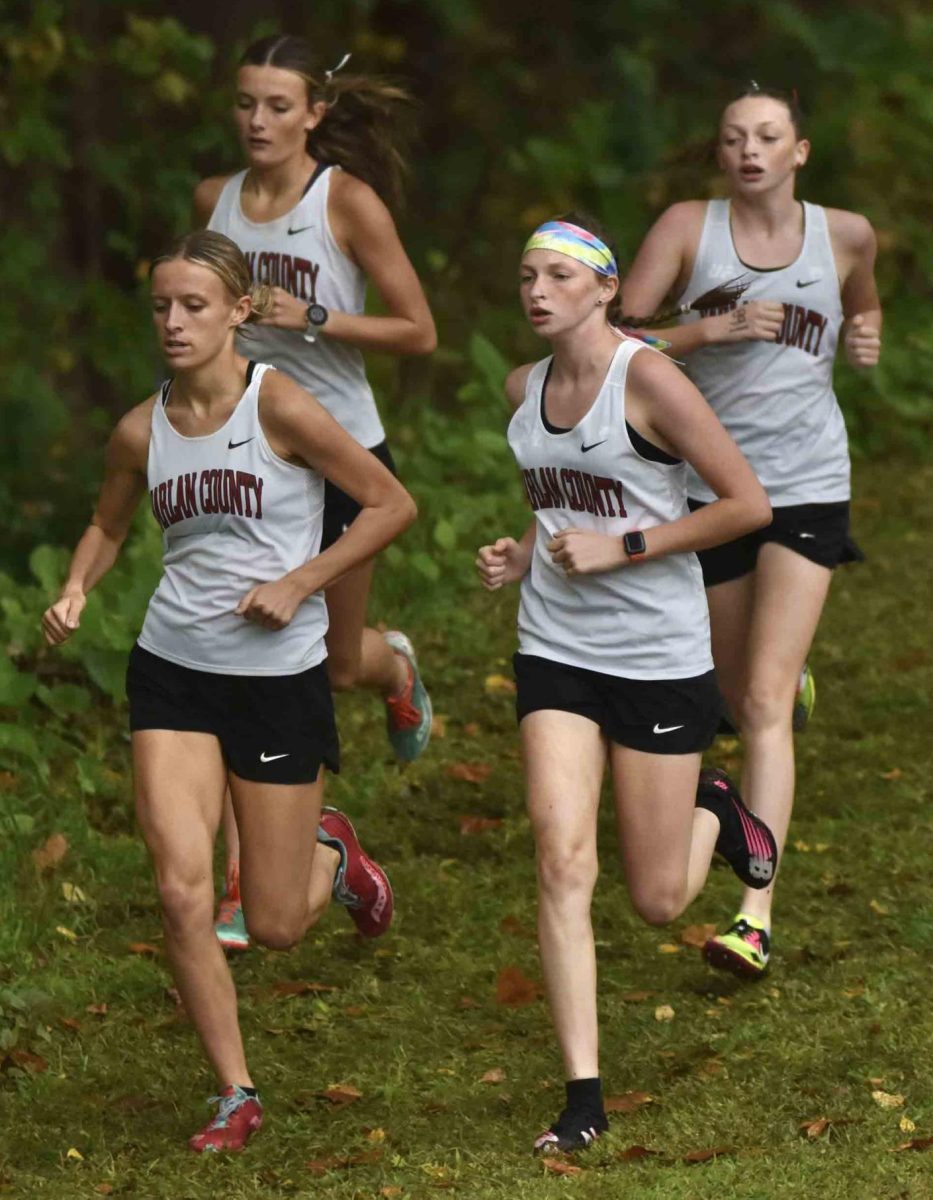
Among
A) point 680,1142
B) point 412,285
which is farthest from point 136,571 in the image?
point 680,1142

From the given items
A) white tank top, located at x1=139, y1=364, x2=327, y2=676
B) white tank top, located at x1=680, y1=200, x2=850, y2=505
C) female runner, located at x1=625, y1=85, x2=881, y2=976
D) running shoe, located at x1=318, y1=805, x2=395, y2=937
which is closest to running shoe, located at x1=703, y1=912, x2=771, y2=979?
female runner, located at x1=625, y1=85, x2=881, y2=976

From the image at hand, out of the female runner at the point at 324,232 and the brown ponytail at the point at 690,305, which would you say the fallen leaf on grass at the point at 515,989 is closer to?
the female runner at the point at 324,232

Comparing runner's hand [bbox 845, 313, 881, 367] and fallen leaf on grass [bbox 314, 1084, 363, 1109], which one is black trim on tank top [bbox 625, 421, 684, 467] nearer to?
runner's hand [bbox 845, 313, 881, 367]

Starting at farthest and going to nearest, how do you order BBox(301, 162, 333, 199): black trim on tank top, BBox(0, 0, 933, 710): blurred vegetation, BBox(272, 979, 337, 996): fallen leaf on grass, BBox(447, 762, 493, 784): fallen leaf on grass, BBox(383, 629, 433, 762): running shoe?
BBox(0, 0, 933, 710): blurred vegetation < BBox(447, 762, 493, 784): fallen leaf on grass < BBox(383, 629, 433, 762): running shoe < BBox(301, 162, 333, 199): black trim on tank top < BBox(272, 979, 337, 996): fallen leaf on grass

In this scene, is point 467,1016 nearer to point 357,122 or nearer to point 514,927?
point 514,927

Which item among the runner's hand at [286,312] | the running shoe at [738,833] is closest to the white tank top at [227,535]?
the runner's hand at [286,312]

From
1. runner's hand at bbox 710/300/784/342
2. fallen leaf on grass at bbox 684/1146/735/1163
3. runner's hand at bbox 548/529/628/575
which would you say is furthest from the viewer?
runner's hand at bbox 710/300/784/342

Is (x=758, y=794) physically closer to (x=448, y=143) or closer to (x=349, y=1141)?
(x=349, y=1141)

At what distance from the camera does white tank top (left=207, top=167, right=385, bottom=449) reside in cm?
650

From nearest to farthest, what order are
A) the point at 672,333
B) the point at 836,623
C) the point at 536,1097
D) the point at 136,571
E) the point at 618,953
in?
the point at 536,1097, the point at 672,333, the point at 618,953, the point at 136,571, the point at 836,623

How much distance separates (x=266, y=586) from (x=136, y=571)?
3858 millimetres

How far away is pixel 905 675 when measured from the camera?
29.8ft

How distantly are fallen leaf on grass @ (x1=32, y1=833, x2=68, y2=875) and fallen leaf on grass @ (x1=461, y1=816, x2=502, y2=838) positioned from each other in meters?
1.37

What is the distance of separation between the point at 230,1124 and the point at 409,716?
2.51 m
